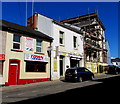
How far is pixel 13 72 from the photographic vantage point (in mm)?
13891

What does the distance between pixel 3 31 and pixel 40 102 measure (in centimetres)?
955

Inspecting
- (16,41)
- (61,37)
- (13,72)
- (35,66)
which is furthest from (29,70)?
(61,37)

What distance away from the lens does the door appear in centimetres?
1359

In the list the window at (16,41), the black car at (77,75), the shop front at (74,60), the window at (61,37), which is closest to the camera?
the window at (16,41)

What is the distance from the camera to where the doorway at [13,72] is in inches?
535

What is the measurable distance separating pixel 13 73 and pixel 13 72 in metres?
0.10

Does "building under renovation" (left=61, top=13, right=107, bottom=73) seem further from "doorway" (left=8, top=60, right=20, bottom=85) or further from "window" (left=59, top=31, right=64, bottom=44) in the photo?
"doorway" (left=8, top=60, right=20, bottom=85)

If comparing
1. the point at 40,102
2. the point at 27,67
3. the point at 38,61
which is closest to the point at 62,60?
the point at 38,61

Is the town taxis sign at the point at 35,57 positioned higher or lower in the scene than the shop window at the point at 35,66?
higher

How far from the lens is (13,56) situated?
1403cm

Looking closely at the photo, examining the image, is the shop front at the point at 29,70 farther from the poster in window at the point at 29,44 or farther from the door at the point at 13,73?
the poster in window at the point at 29,44

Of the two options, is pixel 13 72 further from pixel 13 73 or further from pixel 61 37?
pixel 61 37

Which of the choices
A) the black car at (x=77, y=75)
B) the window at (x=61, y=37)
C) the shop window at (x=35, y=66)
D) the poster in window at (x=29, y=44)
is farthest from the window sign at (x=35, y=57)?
the window at (x=61, y=37)

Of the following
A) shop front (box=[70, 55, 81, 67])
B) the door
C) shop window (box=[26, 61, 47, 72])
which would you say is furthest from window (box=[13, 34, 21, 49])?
shop front (box=[70, 55, 81, 67])
